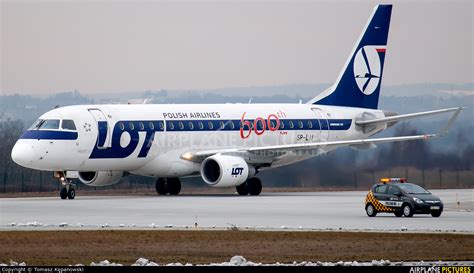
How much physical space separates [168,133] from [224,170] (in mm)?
3643

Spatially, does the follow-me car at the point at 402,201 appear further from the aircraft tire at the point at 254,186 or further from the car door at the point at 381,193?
the aircraft tire at the point at 254,186

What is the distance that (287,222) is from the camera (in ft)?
136

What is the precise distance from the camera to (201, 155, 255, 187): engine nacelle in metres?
60.7

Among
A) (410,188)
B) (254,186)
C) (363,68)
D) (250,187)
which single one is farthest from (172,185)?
(410,188)

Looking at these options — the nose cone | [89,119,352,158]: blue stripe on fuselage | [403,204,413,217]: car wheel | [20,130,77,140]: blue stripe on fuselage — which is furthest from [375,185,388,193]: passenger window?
the nose cone

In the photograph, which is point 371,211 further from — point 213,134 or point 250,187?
point 213,134

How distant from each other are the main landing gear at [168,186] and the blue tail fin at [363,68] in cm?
1020

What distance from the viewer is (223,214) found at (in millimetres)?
45844

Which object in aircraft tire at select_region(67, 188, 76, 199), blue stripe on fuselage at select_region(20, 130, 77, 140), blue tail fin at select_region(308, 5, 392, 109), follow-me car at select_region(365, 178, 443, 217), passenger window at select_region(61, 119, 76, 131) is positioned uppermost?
blue tail fin at select_region(308, 5, 392, 109)

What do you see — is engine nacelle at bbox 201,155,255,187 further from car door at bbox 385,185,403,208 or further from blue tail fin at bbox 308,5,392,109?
car door at bbox 385,185,403,208

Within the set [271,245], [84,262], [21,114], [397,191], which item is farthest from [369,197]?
[21,114]

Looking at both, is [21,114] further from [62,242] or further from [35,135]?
[62,242]

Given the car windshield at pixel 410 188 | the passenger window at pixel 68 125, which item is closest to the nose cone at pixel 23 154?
the passenger window at pixel 68 125

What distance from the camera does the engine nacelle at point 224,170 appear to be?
6069 centimetres
